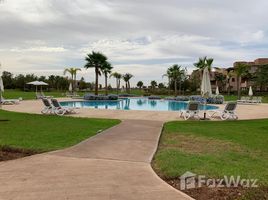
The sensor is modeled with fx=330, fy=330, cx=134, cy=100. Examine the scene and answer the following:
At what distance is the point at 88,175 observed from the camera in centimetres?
527

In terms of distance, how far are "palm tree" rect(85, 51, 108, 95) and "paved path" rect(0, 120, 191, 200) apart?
34015 millimetres

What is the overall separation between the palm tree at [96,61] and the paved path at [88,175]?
3401 centimetres

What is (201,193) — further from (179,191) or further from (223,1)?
(223,1)

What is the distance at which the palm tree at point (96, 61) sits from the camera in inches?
1618

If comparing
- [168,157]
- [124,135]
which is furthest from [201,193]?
[124,135]

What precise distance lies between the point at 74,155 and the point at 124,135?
9.51 feet

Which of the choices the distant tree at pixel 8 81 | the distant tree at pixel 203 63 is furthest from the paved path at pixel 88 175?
the distant tree at pixel 8 81

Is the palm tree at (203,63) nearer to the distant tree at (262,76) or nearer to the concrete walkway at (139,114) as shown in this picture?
the distant tree at (262,76)

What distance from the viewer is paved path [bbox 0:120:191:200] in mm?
4359

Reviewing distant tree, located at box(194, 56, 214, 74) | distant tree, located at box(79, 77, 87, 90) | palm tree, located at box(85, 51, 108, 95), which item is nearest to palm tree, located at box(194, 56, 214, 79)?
distant tree, located at box(194, 56, 214, 74)

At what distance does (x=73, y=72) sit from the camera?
5559 cm

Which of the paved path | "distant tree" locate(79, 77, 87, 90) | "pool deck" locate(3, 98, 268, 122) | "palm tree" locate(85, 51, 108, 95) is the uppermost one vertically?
"palm tree" locate(85, 51, 108, 95)

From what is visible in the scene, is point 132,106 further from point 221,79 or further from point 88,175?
point 221,79

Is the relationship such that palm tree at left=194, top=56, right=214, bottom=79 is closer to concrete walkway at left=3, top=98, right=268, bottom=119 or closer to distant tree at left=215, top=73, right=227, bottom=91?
concrete walkway at left=3, top=98, right=268, bottom=119
